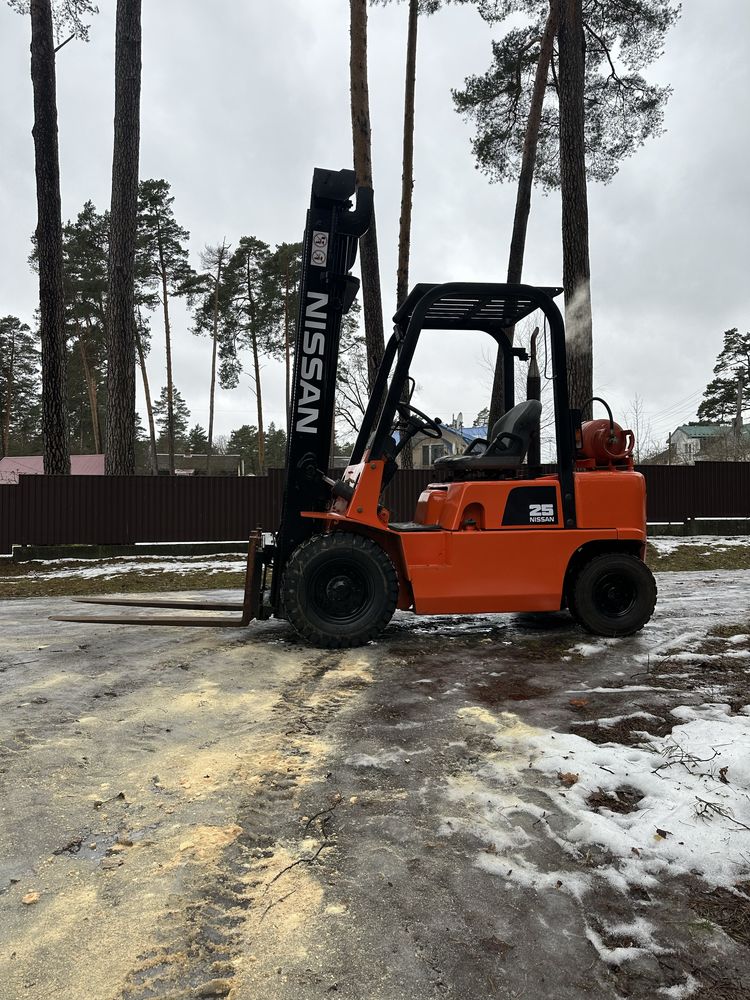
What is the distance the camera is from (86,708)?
3.69 m

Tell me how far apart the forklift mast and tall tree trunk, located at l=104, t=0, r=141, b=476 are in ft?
29.3

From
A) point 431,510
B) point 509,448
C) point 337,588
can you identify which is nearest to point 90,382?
point 431,510

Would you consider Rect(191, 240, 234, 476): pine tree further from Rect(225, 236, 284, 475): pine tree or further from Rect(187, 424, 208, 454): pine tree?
Rect(187, 424, 208, 454): pine tree

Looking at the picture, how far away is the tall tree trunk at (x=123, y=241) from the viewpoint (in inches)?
492

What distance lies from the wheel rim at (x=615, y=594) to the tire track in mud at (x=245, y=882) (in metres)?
3.16

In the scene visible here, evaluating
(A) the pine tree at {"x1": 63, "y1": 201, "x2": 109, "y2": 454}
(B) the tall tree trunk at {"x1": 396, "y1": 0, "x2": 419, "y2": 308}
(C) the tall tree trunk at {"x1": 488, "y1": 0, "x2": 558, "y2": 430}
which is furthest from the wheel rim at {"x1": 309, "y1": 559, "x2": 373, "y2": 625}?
(A) the pine tree at {"x1": 63, "y1": 201, "x2": 109, "y2": 454}

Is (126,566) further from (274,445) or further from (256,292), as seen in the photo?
(274,445)

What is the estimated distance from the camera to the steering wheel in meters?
5.47

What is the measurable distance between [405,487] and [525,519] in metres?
9.51

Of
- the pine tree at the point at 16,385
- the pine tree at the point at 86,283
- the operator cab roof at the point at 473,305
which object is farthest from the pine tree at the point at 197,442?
the operator cab roof at the point at 473,305

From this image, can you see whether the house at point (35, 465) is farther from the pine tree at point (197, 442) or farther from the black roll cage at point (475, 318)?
the black roll cage at point (475, 318)

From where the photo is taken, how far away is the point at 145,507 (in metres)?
13.6

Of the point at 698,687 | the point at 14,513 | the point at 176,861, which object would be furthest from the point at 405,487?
the point at 176,861

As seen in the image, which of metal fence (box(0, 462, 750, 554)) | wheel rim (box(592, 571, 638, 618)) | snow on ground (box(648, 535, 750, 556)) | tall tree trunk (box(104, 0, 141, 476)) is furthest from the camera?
metal fence (box(0, 462, 750, 554))
